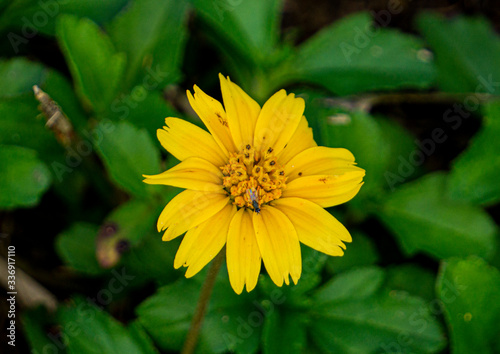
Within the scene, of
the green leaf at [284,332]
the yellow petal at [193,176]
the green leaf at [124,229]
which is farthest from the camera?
the green leaf at [124,229]

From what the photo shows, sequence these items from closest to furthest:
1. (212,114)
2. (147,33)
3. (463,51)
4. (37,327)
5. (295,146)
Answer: (212,114) → (295,146) → (37,327) → (147,33) → (463,51)

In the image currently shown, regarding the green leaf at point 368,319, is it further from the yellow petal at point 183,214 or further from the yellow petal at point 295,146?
the yellow petal at point 183,214

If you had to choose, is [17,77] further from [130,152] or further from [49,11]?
[130,152]

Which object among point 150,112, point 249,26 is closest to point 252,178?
point 150,112

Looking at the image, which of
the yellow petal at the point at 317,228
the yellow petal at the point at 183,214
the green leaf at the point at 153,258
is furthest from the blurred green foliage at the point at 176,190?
the yellow petal at the point at 183,214

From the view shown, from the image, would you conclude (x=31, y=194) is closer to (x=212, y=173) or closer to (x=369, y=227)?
(x=212, y=173)
